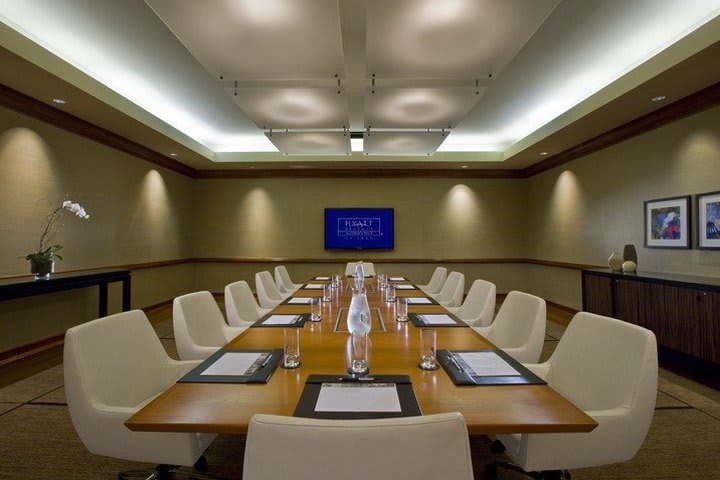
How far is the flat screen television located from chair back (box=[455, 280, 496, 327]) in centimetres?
420

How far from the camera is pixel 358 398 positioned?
1.12 m

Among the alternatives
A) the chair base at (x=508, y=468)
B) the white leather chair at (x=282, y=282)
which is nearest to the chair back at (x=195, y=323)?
the chair base at (x=508, y=468)

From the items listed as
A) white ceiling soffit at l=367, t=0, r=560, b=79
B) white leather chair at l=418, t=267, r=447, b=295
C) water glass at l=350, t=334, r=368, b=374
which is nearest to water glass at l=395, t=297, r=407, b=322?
water glass at l=350, t=334, r=368, b=374

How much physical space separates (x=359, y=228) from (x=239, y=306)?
459 cm

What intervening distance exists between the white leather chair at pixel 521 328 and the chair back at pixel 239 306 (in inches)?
69.7

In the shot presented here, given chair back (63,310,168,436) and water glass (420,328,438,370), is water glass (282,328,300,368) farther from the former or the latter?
chair back (63,310,168,436)

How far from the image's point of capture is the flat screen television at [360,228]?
294 inches

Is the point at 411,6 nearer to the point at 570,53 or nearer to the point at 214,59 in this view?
the point at 214,59

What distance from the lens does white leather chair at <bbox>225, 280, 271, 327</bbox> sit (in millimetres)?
2912

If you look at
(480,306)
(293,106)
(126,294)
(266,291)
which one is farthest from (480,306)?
(126,294)

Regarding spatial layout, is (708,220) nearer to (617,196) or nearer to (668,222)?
(668,222)

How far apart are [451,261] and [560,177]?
2349 millimetres

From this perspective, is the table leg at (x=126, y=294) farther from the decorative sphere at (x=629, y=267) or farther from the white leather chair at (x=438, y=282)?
the decorative sphere at (x=629, y=267)

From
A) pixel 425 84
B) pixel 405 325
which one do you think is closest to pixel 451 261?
pixel 425 84
